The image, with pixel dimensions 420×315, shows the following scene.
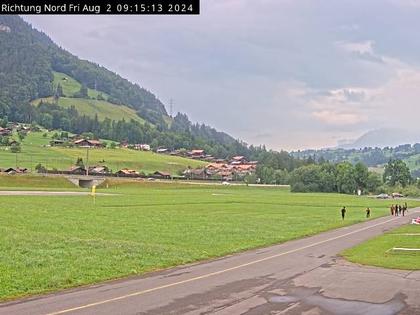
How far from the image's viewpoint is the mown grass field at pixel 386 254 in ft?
86.3

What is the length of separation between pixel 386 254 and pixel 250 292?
1450cm

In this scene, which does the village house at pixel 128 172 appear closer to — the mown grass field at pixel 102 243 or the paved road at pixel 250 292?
the mown grass field at pixel 102 243

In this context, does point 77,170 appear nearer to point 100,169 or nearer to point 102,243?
point 100,169

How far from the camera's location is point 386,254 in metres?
30.5

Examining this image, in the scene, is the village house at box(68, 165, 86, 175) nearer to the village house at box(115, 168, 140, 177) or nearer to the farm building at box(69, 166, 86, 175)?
the farm building at box(69, 166, 86, 175)

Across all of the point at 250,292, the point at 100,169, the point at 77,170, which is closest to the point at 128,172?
the point at 100,169

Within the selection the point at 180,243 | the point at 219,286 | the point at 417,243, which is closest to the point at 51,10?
the point at 219,286

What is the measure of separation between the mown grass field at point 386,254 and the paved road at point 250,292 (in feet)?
5.33

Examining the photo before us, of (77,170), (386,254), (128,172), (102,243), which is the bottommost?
(386,254)

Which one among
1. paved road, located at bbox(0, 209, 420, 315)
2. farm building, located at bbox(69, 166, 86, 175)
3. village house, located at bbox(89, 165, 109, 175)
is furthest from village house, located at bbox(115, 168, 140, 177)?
paved road, located at bbox(0, 209, 420, 315)

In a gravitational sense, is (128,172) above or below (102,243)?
above

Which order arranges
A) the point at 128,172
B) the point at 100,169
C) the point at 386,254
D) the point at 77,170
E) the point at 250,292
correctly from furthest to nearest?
the point at 128,172 < the point at 100,169 < the point at 77,170 < the point at 386,254 < the point at 250,292

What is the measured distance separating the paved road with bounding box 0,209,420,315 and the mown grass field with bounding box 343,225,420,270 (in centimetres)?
162

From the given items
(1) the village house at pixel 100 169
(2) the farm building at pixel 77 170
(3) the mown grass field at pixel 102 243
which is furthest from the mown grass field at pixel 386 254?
(1) the village house at pixel 100 169
